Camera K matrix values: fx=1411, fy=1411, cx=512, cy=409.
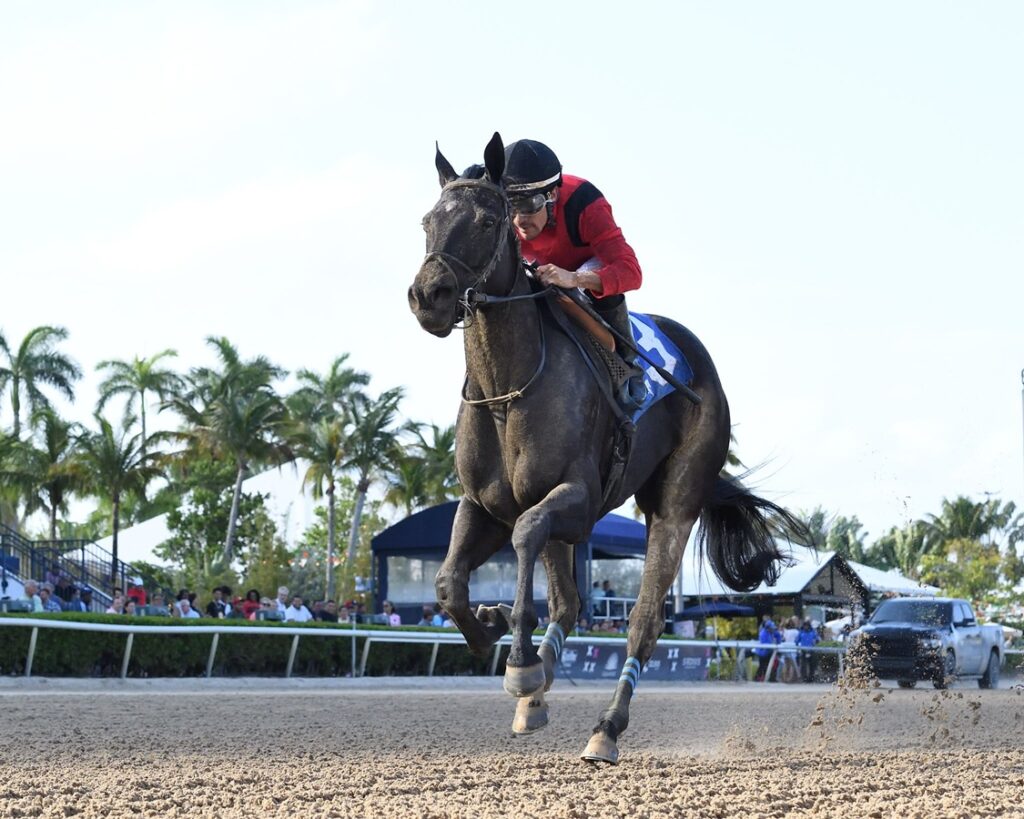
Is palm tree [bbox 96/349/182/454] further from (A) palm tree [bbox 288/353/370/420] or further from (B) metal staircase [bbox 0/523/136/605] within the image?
(B) metal staircase [bbox 0/523/136/605]

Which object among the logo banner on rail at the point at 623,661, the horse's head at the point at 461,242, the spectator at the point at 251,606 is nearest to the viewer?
the horse's head at the point at 461,242

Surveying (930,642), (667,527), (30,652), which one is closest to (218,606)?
(30,652)

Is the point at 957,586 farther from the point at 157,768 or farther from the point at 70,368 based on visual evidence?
the point at 157,768

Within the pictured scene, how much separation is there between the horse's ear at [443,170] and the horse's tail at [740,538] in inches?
112

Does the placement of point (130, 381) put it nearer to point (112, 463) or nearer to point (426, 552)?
point (112, 463)

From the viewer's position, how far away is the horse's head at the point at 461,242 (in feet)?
18.1

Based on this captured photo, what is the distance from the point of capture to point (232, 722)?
9.59 metres

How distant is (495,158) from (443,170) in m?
0.31

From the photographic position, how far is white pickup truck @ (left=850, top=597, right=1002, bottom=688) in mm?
22234

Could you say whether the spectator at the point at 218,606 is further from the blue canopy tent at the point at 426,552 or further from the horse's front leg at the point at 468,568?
the horse's front leg at the point at 468,568

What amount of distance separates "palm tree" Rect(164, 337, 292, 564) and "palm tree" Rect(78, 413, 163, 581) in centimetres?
286

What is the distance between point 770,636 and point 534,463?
2170 cm

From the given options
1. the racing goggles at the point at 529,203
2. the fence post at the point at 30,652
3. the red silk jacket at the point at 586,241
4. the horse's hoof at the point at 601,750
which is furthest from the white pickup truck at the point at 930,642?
the racing goggles at the point at 529,203

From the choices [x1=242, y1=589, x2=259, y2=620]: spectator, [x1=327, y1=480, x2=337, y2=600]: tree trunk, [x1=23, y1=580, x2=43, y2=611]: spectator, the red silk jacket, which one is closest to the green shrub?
[x1=23, y1=580, x2=43, y2=611]: spectator
